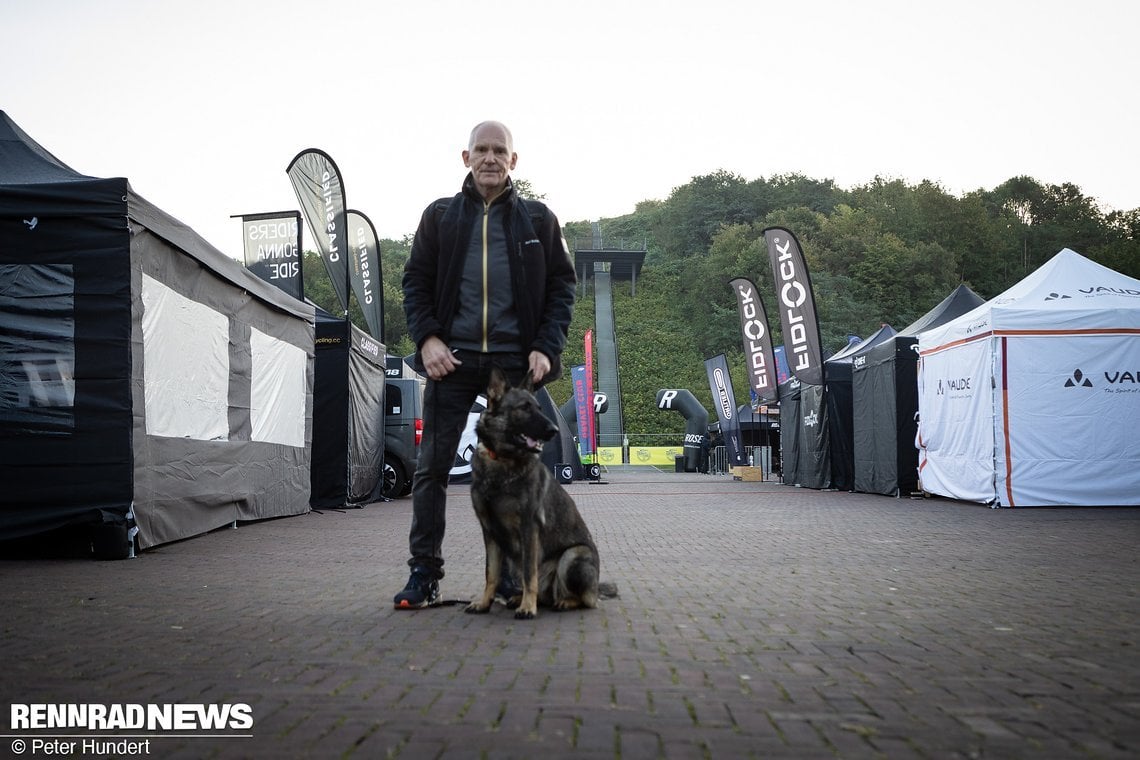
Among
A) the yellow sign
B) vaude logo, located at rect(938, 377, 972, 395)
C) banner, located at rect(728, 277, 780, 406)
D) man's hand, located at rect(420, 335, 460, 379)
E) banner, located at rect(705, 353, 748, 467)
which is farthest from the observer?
the yellow sign

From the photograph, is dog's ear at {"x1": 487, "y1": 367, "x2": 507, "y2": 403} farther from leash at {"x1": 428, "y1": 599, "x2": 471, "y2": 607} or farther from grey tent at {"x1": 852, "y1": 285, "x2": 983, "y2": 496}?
grey tent at {"x1": 852, "y1": 285, "x2": 983, "y2": 496}

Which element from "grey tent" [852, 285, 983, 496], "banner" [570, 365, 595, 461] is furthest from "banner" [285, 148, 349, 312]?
"banner" [570, 365, 595, 461]

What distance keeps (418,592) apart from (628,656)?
5.17ft

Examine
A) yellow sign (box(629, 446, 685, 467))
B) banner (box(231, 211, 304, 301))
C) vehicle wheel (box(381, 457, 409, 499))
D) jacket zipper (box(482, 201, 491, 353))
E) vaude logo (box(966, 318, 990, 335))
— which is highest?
banner (box(231, 211, 304, 301))

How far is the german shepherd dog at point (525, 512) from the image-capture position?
4562mm

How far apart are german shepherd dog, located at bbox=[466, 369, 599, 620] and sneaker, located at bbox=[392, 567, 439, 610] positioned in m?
0.30

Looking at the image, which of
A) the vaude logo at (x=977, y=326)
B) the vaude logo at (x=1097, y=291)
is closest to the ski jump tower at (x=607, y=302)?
the vaude logo at (x=977, y=326)

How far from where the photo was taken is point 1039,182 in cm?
7219

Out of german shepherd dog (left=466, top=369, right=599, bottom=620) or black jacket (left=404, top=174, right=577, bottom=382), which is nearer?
german shepherd dog (left=466, top=369, right=599, bottom=620)

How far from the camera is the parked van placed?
1809 centimetres

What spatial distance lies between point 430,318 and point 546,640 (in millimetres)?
1784

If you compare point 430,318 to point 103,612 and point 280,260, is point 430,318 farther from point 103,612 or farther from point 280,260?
point 280,260

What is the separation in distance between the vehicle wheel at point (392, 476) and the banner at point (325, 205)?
371 cm

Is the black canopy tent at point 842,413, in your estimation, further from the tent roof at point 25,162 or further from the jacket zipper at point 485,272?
the jacket zipper at point 485,272
